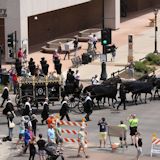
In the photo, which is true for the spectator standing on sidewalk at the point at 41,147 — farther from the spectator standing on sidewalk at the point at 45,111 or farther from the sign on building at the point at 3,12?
the sign on building at the point at 3,12

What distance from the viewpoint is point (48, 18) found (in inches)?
2317

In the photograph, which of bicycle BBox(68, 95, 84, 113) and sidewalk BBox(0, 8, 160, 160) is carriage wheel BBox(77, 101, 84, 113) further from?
sidewalk BBox(0, 8, 160, 160)

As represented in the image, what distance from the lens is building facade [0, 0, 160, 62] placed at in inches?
1857

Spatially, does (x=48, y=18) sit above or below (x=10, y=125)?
above

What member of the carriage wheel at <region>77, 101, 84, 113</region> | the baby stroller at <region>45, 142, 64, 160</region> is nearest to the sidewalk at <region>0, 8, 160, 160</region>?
the baby stroller at <region>45, 142, 64, 160</region>

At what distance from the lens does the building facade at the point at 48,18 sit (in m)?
47.2

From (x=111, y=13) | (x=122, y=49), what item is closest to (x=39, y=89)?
(x=122, y=49)

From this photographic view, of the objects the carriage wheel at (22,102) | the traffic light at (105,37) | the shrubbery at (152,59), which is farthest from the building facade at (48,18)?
the carriage wheel at (22,102)

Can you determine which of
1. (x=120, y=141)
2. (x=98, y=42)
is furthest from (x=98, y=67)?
(x=120, y=141)

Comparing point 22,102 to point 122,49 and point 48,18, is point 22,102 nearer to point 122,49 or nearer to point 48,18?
point 122,49

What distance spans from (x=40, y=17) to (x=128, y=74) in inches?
671

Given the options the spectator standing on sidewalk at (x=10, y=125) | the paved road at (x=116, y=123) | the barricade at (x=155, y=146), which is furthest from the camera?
the spectator standing on sidewalk at (x=10, y=125)

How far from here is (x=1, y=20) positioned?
175 feet

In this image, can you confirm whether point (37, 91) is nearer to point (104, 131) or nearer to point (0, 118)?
point (0, 118)
